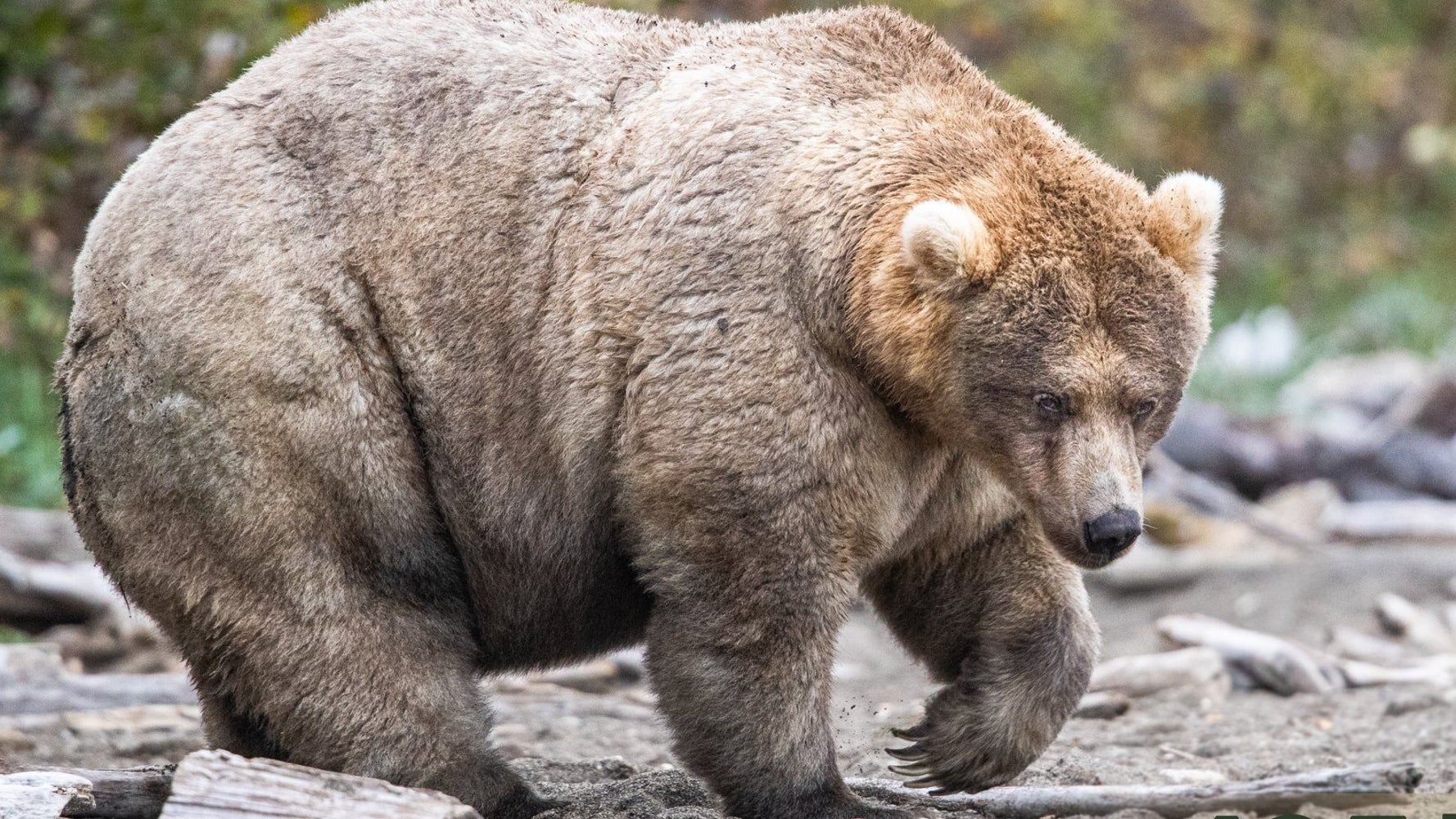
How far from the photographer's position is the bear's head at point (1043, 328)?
474 centimetres

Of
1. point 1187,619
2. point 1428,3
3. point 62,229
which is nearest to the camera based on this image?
point 1187,619

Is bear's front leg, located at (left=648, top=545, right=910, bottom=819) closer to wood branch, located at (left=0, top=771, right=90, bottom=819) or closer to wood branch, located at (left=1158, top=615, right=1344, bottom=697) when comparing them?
wood branch, located at (left=0, top=771, right=90, bottom=819)

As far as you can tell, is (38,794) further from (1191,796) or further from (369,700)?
(1191,796)

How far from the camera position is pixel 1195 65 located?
1847 cm

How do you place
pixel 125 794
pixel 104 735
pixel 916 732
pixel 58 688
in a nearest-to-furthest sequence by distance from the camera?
pixel 125 794
pixel 916 732
pixel 104 735
pixel 58 688

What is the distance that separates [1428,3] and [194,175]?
18164mm

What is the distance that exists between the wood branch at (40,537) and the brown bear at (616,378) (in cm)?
280

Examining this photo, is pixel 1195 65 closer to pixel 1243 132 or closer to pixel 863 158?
A: pixel 1243 132

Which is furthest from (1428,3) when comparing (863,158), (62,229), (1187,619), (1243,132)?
(863,158)

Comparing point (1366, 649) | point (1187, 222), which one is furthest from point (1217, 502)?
point (1187, 222)

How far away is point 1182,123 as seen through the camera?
18.7m

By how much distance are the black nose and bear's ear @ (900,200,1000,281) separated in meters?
0.72

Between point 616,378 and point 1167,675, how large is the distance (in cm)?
367

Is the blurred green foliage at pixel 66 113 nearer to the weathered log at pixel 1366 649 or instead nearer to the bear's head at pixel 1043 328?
the bear's head at pixel 1043 328
